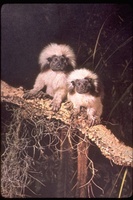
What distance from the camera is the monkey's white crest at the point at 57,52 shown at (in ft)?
6.79

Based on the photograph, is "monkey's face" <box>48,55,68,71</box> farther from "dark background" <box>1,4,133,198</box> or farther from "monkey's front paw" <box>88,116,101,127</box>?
"monkey's front paw" <box>88,116,101,127</box>

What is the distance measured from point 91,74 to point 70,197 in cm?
62

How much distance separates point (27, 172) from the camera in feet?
6.99

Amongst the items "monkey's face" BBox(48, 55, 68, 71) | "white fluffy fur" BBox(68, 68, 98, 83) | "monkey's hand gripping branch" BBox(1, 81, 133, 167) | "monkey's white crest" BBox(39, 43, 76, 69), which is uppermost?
"monkey's white crest" BBox(39, 43, 76, 69)

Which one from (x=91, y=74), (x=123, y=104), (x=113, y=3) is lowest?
(x=123, y=104)

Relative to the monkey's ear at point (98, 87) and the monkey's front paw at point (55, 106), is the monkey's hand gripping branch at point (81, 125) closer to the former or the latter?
the monkey's front paw at point (55, 106)

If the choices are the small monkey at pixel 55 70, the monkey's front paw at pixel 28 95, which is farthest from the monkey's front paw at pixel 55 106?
the monkey's front paw at pixel 28 95

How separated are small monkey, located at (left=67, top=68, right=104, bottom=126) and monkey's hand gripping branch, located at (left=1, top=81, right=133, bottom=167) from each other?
4cm

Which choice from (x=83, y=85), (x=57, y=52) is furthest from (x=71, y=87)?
(x=57, y=52)

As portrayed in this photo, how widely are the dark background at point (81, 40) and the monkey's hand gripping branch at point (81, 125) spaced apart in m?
0.04

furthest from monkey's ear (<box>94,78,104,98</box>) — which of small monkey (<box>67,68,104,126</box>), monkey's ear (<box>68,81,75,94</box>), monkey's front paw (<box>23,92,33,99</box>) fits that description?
monkey's front paw (<box>23,92,33,99</box>)

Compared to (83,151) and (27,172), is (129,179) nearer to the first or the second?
(83,151)

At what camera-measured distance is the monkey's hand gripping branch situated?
208cm

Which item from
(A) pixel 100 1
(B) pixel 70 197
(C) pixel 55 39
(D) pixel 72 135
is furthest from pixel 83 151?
(A) pixel 100 1
